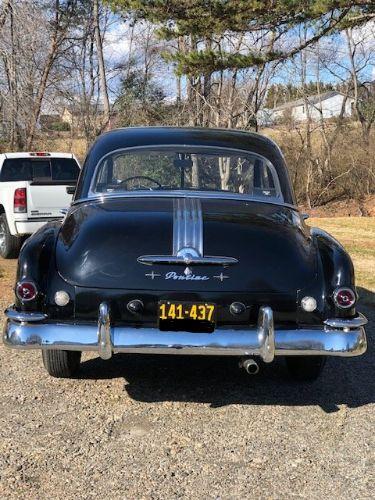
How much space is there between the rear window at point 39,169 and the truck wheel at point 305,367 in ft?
19.5

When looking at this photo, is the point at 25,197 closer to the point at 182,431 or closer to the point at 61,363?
the point at 61,363

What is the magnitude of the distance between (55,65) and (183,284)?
2154 cm

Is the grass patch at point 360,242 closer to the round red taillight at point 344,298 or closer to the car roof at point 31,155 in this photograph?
the round red taillight at point 344,298

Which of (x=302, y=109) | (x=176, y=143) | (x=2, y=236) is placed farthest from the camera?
(x=302, y=109)

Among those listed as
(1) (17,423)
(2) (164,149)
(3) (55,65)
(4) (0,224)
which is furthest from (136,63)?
(1) (17,423)

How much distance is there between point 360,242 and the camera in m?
12.1

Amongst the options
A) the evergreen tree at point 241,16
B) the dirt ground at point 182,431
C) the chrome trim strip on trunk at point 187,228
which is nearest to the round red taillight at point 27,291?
the dirt ground at point 182,431

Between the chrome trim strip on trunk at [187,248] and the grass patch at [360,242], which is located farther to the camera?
the grass patch at [360,242]

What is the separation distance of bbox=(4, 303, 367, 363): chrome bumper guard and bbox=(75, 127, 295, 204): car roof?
138cm

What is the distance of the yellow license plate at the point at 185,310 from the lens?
146 inches

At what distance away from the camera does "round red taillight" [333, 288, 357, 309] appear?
386 cm

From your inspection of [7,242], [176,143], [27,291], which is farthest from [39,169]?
[27,291]

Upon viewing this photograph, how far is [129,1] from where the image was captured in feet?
37.9

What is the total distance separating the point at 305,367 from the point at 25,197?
5.75 m
